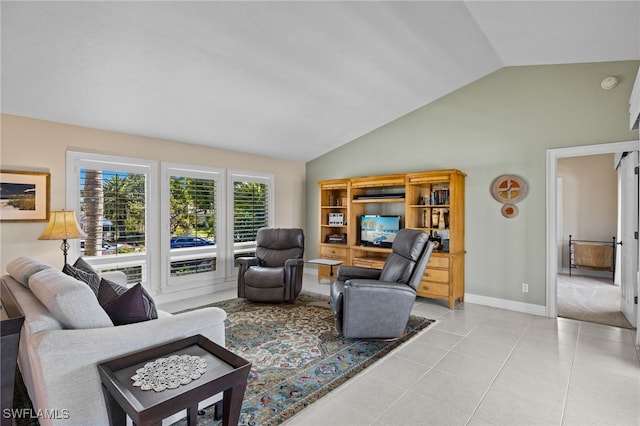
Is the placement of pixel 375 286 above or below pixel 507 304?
above

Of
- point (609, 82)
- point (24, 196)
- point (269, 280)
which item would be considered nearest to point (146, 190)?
point (24, 196)

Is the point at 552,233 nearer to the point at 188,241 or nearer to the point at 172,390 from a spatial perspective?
the point at 172,390

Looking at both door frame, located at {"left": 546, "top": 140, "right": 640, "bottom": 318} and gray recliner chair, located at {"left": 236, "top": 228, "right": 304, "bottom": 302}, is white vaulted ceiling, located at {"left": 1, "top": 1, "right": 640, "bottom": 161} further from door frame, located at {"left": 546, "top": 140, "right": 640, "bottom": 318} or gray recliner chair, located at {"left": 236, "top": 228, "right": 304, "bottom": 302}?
gray recliner chair, located at {"left": 236, "top": 228, "right": 304, "bottom": 302}

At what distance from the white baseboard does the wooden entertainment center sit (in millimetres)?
184

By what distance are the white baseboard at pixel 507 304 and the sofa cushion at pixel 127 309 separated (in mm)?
4238

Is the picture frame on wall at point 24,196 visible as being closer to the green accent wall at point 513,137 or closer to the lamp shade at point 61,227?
the lamp shade at point 61,227

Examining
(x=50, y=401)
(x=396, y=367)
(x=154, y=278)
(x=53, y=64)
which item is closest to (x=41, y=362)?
(x=50, y=401)

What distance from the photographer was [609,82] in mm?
3723

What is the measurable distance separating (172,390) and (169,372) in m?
0.16

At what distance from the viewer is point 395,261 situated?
3.63m

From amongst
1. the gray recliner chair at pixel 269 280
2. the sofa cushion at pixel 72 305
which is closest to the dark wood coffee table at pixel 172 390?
the sofa cushion at pixel 72 305

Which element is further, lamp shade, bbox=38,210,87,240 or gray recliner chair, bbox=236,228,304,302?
gray recliner chair, bbox=236,228,304,302

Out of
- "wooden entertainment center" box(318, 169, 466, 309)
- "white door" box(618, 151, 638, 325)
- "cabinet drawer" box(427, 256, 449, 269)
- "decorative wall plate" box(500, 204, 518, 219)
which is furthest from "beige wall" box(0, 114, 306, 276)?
"white door" box(618, 151, 638, 325)

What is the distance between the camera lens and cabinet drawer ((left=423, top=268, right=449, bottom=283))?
14.6ft
